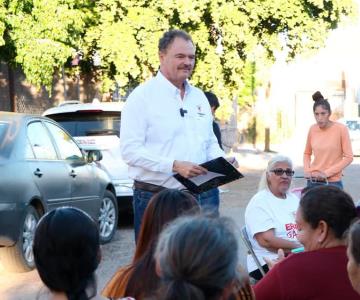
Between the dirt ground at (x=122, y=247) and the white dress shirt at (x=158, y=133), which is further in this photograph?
the dirt ground at (x=122, y=247)

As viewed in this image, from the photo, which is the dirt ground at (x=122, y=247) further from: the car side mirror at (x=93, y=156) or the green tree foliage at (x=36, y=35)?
the green tree foliage at (x=36, y=35)

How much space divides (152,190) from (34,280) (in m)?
2.90

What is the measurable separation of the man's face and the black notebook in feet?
1.95

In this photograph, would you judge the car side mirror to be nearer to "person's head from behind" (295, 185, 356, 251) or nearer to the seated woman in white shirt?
the seated woman in white shirt

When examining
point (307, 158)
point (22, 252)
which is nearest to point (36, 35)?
point (307, 158)

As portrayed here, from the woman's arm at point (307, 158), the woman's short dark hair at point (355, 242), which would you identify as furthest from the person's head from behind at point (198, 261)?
the woman's arm at point (307, 158)

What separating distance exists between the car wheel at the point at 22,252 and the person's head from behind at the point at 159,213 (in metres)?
4.25

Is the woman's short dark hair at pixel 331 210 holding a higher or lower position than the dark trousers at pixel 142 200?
higher

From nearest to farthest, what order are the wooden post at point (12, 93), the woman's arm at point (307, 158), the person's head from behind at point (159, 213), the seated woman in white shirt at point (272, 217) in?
the person's head from behind at point (159, 213) → the seated woman in white shirt at point (272, 217) → the woman's arm at point (307, 158) → the wooden post at point (12, 93)

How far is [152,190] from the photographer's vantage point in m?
5.33

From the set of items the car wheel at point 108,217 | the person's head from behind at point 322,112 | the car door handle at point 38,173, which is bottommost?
the car wheel at point 108,217

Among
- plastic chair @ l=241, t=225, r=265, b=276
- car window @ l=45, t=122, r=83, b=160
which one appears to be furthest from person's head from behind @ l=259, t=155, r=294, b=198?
car window @ l=45, t=122, r=83, b=160

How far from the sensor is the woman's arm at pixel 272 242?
18.8 ft

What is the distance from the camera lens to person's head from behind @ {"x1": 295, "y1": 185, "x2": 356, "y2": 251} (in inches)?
155
